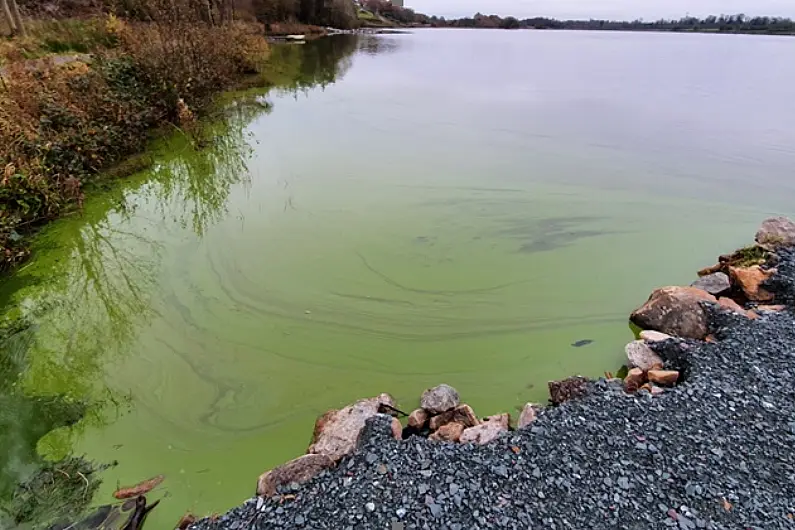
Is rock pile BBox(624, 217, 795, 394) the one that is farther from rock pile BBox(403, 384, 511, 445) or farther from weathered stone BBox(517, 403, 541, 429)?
rock pile BBox(403, 384, 511, 445)

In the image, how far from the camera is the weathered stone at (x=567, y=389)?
7.45 feet

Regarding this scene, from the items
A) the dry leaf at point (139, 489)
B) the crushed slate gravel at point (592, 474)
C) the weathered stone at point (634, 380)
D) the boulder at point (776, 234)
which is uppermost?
the boulder at point (776, 234)

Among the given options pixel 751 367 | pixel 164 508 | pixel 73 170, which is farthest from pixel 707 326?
pixel 73 170

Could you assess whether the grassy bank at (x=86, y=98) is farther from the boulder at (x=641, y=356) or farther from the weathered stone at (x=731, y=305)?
the weathered stone at (x=731, y=305)

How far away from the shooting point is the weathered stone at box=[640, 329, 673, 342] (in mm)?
2699

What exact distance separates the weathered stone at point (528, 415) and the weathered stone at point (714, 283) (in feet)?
6.13

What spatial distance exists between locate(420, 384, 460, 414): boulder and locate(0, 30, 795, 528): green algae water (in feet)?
0.46

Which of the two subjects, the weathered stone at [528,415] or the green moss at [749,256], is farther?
the green moss at [749,256]

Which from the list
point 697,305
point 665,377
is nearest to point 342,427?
point 665,377

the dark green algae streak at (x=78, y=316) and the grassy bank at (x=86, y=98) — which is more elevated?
the grassy bank at (x=86, y=98)

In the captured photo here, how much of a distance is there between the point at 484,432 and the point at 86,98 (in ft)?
18.8

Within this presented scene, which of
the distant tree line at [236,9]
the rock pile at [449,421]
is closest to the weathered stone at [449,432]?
the rock pile at [449,421]

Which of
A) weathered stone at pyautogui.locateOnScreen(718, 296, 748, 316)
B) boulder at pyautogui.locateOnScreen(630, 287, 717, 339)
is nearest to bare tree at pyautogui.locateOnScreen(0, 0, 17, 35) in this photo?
boulder at pyautogui.locateOnScreen(630, 287, 717, 339)

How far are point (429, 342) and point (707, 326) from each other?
1719mm
